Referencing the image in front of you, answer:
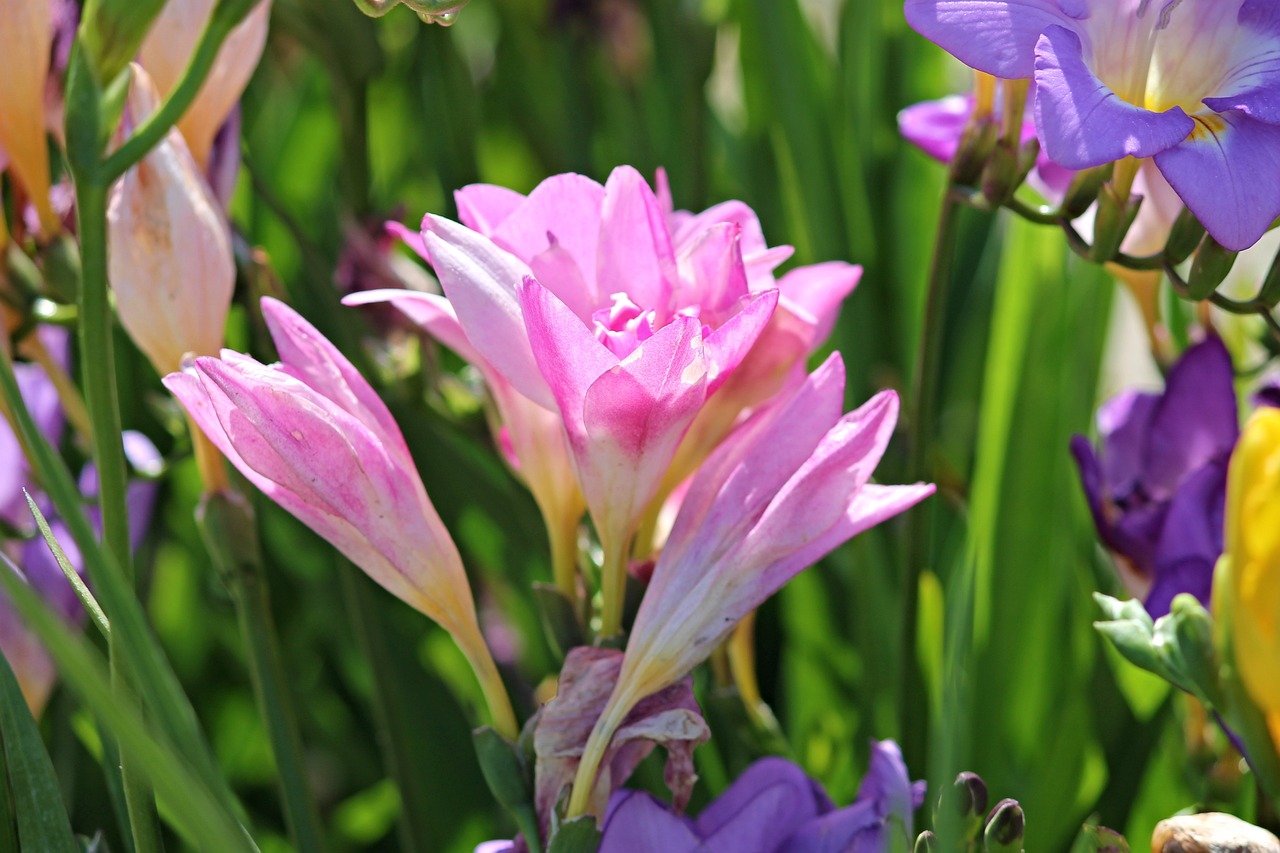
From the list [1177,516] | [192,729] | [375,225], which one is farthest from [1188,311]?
[192,729]

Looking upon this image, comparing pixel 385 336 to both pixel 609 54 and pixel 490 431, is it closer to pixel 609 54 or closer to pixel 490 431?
pixel 490 431

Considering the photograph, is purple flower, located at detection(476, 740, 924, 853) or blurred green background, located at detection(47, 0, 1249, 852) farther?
blurred green background, located at detection(47, 0, 1249, 852)

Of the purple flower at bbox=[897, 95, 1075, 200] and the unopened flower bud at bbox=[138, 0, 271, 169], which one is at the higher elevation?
the unopened flower bud at bbox=[138, 0, 271, 169]

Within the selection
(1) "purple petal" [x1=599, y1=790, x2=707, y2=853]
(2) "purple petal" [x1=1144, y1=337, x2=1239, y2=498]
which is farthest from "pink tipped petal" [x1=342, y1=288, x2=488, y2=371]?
(2) "purple petal" [x1=1144, y1=337, x2=1239, y2=498]

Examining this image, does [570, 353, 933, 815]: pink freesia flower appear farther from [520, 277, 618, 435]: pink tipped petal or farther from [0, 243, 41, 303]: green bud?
[0, 243, 41, 303]: green bud

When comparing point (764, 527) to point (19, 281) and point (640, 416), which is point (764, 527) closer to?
point (640, 416)

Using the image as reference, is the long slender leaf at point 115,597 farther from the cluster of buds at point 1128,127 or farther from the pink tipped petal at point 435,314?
the cluster of buds at point 1128,127
